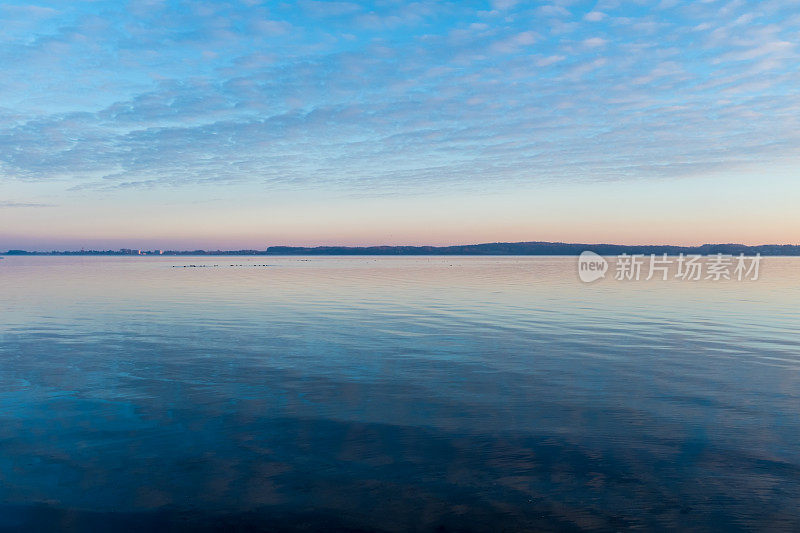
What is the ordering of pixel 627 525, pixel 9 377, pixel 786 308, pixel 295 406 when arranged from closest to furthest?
pixel 627 525 < pixel 295 406 < pixel 9 377 < pixel 786 308

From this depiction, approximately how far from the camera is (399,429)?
11.9 meters

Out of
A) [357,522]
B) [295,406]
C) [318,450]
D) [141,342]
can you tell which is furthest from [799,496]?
[141,342]

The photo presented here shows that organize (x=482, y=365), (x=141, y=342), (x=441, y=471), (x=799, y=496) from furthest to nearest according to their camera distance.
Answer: (x=141, y=342)
(x=482, y=365)
(x=441, y=471)
(x=799, y=496)

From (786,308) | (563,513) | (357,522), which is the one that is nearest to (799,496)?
(563,513)

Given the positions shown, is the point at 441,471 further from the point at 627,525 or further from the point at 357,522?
the point at 627,525

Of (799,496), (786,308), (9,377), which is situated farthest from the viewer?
(786,308)

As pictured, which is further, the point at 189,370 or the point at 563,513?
the point at 189,370

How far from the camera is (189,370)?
17.7m

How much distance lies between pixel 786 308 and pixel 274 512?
3783cm

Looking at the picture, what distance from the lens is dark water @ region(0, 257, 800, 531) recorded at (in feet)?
27.7

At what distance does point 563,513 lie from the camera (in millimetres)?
8297

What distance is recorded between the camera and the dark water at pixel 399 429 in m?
8.45

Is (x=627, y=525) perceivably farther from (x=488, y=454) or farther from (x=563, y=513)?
(x=488, y=454)

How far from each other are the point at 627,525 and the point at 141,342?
20.2 metres
